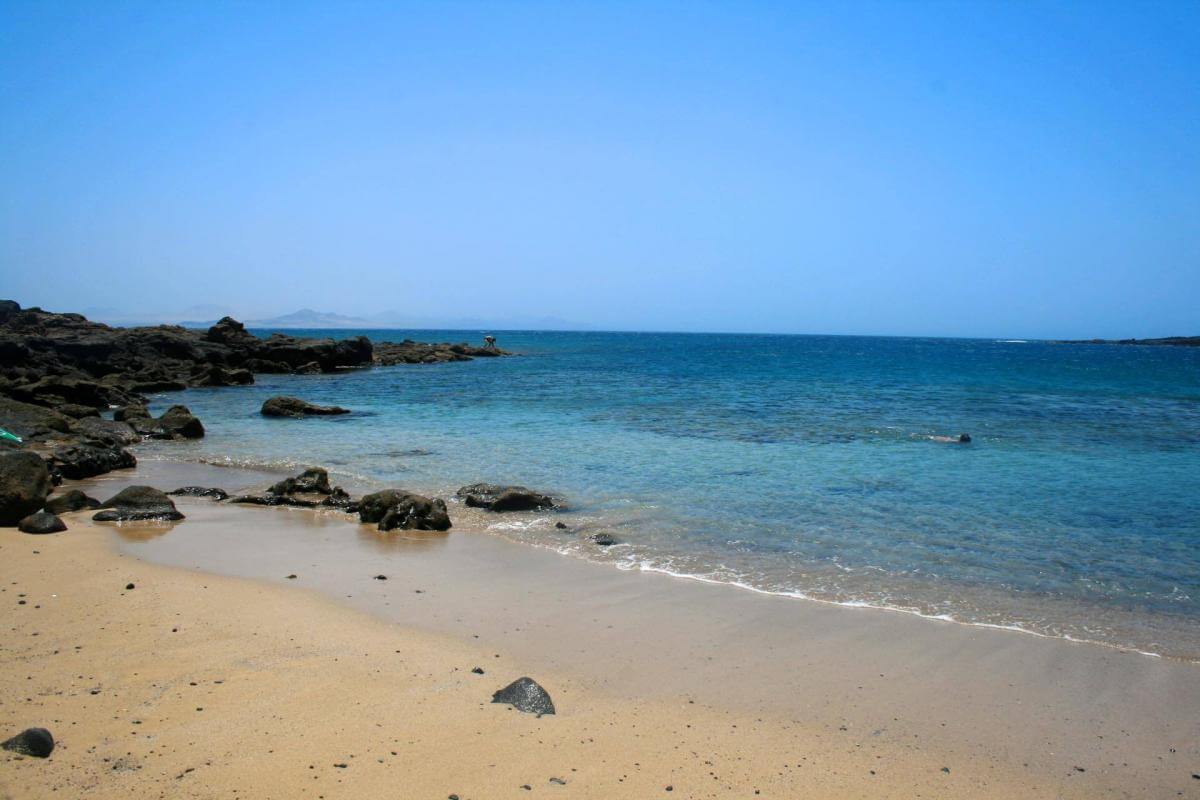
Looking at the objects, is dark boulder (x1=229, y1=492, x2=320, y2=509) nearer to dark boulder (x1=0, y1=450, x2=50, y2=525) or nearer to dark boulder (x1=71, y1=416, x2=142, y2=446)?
dark boulder (x1=0, y1=450, x2=50, y2=525)

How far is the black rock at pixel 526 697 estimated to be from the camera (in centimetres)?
548

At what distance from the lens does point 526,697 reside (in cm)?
556

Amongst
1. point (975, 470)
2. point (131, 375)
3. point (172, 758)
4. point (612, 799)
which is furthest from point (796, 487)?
point (131, 375)

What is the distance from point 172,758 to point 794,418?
22.8m

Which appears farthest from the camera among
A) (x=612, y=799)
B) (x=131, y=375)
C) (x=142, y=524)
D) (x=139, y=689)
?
(x=131, y=375)

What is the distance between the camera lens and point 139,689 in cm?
545

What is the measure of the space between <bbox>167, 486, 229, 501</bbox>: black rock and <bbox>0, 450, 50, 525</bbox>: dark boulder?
2298 mm

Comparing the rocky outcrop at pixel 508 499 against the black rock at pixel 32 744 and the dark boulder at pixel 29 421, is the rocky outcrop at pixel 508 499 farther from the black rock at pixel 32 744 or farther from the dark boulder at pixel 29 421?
the dark boulder at pixel 29 421

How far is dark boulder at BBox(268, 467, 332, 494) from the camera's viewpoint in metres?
13.4

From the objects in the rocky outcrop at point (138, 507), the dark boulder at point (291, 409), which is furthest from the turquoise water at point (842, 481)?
the rocky outcrop at point (138, 507)

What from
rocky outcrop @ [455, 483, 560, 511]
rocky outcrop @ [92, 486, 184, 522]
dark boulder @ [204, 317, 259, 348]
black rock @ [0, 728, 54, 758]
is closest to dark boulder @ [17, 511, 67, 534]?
rocky outcrop @ [92, 486, 184, 522]

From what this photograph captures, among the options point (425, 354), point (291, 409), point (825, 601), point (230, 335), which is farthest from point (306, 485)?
point (425, 354)

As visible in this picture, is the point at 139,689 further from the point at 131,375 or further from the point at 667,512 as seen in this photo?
the point at 131,375

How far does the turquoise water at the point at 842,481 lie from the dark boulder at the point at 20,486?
5415 mm
